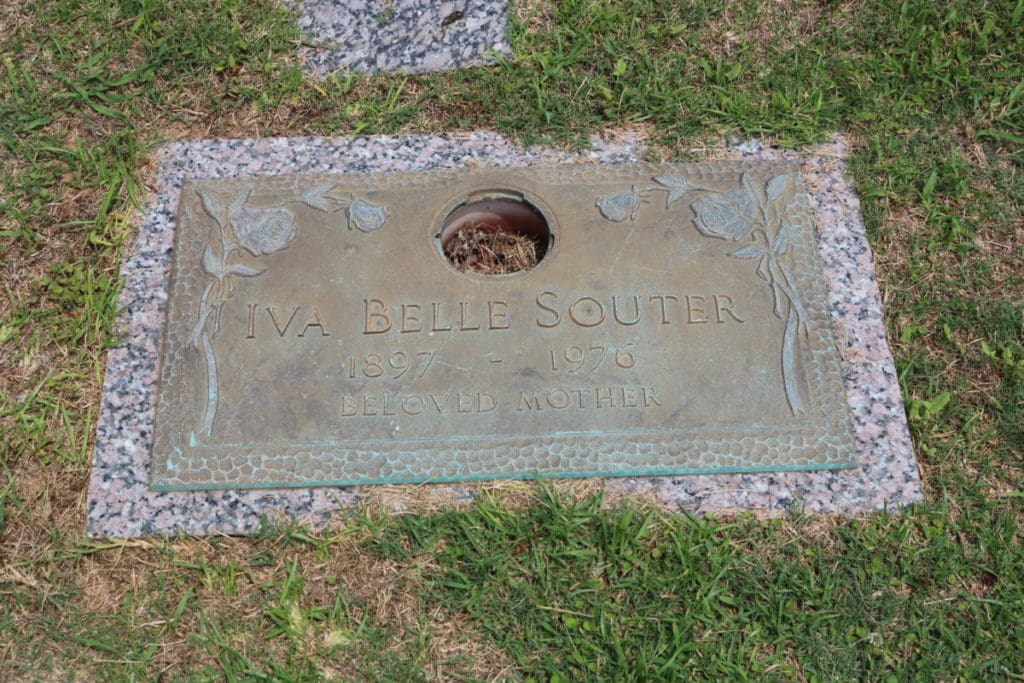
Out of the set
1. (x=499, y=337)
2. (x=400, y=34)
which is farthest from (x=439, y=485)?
(x=400, y=34)

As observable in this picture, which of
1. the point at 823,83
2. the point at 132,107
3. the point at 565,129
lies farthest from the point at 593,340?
the point at 132,107

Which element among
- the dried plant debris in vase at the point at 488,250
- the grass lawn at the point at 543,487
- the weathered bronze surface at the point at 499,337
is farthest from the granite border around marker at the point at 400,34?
the dried plant debris in vase at the point at 488,250

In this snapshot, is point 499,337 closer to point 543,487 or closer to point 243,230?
point 543,487

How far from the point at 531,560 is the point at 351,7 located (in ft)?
6.69

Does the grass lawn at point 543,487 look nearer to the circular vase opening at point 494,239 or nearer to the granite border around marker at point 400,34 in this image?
the granite border around marker at point 400,34

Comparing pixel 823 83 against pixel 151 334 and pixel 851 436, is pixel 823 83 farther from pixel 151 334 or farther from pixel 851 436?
pixel 151 334

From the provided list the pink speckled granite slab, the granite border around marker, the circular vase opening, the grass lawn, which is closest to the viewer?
the grass lawn

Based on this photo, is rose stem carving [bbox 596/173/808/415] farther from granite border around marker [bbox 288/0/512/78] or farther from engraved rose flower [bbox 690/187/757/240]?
granite border around marker [bbox 288/0/512/78]

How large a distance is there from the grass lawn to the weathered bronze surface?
0.58 feet

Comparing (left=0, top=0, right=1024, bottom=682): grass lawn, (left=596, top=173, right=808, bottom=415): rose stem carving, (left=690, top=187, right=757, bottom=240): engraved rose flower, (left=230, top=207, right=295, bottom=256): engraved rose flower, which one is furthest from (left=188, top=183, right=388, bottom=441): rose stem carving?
(left=690, top=187, right=757, bottom=240): engraved rose flower

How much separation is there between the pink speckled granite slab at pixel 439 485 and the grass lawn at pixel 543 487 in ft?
0.19

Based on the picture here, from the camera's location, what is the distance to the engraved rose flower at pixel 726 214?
94.8 inches

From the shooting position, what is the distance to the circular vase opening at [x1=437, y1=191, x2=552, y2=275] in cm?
254

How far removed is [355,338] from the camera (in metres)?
2.29
